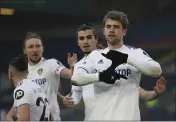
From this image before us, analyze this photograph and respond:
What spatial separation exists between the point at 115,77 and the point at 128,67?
24 centimetres

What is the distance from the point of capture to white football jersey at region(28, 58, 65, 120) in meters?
6.73

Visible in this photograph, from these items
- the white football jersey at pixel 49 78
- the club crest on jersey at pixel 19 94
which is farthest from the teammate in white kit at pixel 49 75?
the club crest on jersey at pixel 19 94

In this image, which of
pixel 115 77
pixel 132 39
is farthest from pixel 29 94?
pixel 132 39

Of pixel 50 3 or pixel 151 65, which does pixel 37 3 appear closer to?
pixel 50 3

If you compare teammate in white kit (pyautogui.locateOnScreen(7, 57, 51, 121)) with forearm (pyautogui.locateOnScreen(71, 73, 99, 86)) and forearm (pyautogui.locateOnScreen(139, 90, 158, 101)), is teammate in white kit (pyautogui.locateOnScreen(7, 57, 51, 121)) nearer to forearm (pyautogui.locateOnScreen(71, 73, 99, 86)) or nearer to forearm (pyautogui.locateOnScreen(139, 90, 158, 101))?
forearm (pyautogui.locateOnScreen(71, 73, 99, 86))

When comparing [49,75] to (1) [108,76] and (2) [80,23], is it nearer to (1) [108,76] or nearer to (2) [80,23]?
(1) [108,76]

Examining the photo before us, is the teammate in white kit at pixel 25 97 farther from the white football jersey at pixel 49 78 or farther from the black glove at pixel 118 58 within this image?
the white football jersey at pixel 49 78

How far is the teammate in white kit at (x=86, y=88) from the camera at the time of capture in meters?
5.05

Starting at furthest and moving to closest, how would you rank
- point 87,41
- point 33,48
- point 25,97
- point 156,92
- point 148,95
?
1. point 33,48
2. point 87,41
3. point 148,95
4. point 156,92
5. point 25,97

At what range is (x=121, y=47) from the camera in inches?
189

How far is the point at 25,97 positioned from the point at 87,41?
124cm

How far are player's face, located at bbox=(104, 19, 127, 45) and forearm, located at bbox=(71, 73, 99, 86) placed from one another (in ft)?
1.23

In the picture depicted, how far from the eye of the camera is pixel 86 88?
518cm

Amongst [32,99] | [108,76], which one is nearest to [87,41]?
[32,99]
